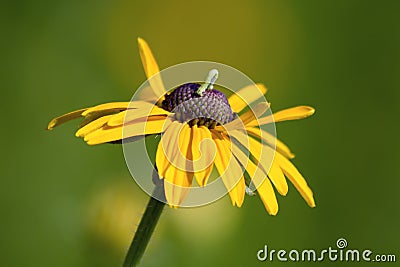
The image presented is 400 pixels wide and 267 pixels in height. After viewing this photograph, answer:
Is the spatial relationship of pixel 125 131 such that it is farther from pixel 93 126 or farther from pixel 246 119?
pixel 246 119

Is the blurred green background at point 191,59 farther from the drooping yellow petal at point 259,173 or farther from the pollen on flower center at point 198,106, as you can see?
the drooping yellow petal at point 259,173

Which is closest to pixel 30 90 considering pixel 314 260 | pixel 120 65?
pixel 120 65

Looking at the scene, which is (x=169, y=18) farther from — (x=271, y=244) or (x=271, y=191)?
(x=271, y=191)

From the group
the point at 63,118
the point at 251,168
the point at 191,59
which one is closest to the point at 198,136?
the point at 251,168

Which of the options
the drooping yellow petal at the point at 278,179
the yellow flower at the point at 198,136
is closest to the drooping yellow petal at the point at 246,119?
the yellow flower at the point at 198,136

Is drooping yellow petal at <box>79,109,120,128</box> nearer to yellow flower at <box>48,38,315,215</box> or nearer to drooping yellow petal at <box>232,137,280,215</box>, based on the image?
yellow flower at <box>48,38,315,215</box>

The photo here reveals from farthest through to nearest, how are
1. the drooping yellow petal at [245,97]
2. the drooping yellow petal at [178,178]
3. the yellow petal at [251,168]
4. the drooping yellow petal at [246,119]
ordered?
the drooping yellow petal at [245,97]
the drooping yellow petal at [246,119]
the yellow petal at [251,168]
the drooping yellow petal at [178,178]

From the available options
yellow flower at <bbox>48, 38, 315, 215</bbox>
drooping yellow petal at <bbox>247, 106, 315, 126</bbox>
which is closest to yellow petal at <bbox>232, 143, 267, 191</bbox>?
yellow flower at <bbox>48, 38, 315, 215</bbox>
